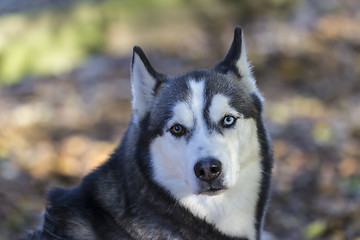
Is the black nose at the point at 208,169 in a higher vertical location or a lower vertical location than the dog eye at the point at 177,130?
lower

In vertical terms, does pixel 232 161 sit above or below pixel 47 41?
above

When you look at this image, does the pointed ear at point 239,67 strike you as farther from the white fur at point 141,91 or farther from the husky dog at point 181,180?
the white fur at point 141,91

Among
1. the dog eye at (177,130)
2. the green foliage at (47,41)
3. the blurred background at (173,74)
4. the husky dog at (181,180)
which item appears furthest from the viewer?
the green foliage at (47,41)

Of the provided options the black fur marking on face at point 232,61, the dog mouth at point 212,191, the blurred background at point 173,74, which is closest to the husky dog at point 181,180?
the dog mouth at point 212,191

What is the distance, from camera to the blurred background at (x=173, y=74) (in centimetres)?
573

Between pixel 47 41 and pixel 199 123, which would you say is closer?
pixel 199 123

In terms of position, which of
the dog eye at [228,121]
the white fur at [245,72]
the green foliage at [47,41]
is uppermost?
the white fur at [245,72]

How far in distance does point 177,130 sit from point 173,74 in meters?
5.66

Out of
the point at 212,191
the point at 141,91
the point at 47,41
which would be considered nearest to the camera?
the point at 212,191

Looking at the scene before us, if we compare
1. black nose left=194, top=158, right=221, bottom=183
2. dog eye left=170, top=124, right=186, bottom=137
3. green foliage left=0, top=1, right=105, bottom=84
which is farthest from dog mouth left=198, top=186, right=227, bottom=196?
green foliage left=0, top=1, right=105, bottom=84

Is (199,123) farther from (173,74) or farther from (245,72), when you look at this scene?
(173,74)

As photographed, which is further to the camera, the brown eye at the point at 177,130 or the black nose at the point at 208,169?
the brown eye at the point at 177,130

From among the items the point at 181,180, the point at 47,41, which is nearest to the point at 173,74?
the point at 47,41

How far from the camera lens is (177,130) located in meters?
3.47
